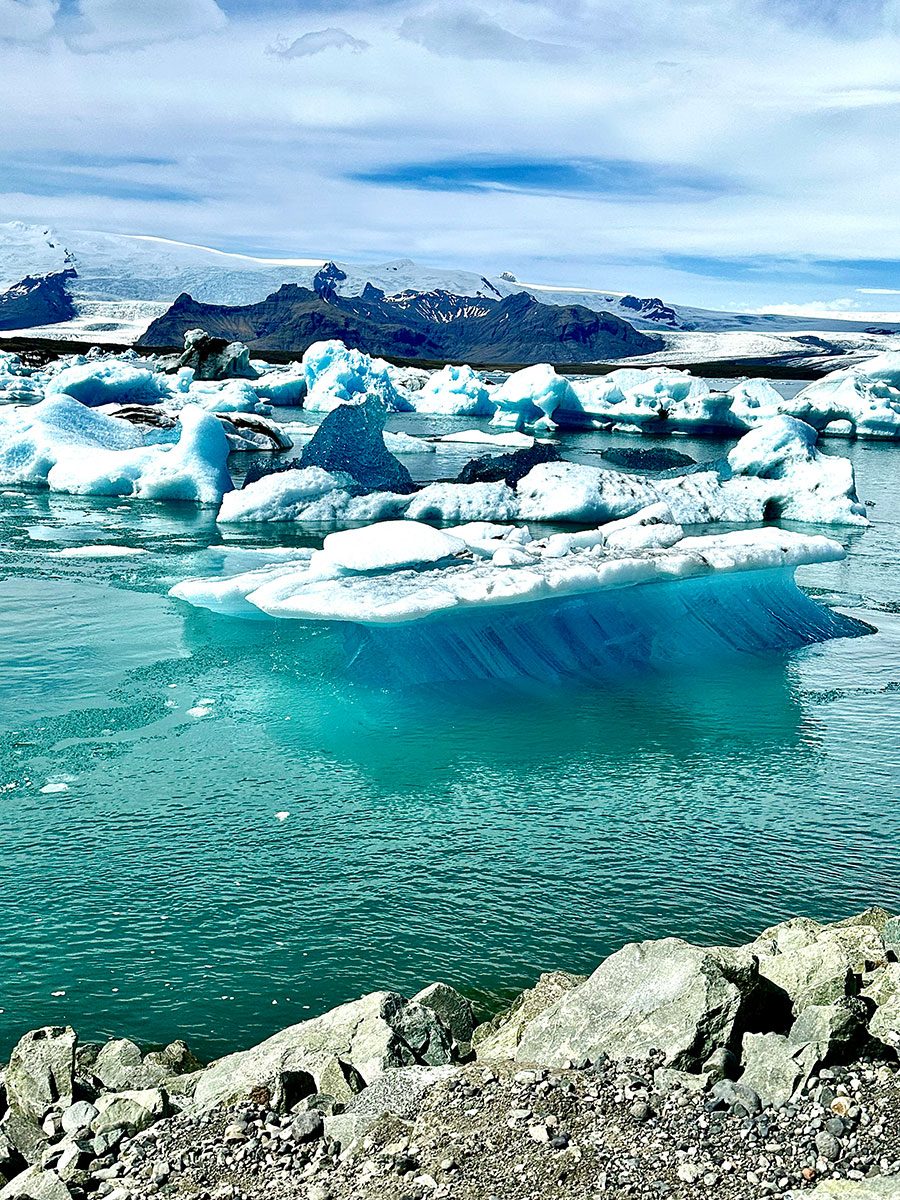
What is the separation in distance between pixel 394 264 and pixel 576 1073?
189m

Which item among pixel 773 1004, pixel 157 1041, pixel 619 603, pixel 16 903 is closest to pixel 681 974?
pixel 773 1004

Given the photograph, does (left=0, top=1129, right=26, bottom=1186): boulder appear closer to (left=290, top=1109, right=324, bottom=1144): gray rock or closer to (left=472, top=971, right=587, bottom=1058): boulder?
(left=290, top=1109, right=324, bottom=1144): gray rock

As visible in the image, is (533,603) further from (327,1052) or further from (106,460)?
(106,460)

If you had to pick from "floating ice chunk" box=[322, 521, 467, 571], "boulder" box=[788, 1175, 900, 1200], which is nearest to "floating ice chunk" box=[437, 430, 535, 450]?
"floating ice chunk" box=[322, 521, 467, 571]

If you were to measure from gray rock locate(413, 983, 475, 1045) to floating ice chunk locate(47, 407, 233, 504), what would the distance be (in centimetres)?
1365

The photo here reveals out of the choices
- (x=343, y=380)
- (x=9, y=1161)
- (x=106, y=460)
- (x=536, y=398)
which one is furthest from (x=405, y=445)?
(x=9, y=1161)

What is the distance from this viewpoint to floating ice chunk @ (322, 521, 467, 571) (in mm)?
9109

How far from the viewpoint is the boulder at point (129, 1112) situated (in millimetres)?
3137

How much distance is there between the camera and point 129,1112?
3.17 m

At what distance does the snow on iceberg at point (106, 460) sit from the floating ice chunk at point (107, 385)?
8574 mm

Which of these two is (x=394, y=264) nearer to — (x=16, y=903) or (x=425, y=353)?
(x=425, y=353)

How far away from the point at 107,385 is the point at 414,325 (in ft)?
493

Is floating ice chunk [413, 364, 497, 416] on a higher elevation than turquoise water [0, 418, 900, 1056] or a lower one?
higher

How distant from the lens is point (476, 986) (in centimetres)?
421
